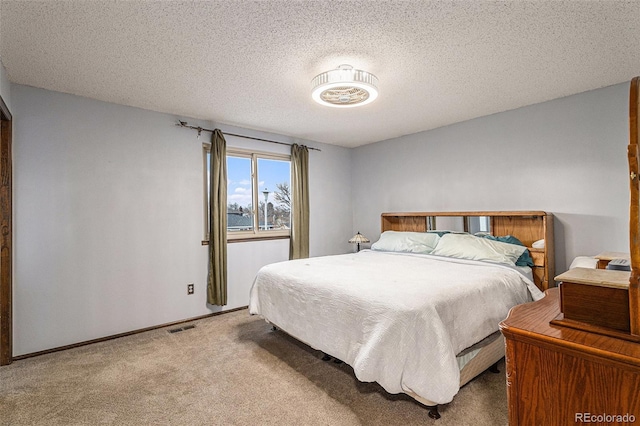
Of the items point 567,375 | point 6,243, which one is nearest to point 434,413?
point 567,375

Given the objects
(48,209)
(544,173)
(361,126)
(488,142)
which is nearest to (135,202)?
(48,209)

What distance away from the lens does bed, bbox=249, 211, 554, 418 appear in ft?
5.72

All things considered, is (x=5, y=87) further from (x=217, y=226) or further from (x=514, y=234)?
(x=514, y=234)

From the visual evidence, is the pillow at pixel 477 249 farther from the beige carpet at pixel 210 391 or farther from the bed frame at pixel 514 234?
the beige carpet at pixel 210 391

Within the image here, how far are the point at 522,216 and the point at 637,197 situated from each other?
2.82 meters

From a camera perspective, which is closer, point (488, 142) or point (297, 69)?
point (297, 69)

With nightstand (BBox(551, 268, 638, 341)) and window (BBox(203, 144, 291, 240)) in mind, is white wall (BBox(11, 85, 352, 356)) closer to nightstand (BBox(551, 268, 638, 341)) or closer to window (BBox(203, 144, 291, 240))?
window (BBox(203, 144, 291, 240))

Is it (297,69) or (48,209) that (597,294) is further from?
(48,209)

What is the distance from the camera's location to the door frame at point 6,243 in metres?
2.52

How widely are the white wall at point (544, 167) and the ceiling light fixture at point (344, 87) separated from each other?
→ 76.1 inches

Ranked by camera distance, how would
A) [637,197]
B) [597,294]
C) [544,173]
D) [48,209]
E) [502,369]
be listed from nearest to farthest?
[637,197]
[597,294]
[502,369]
[48,209]
[544,173]

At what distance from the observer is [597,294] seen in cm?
91

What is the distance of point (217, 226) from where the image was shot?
12.2 ft

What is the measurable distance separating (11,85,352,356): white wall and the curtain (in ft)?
2.89
